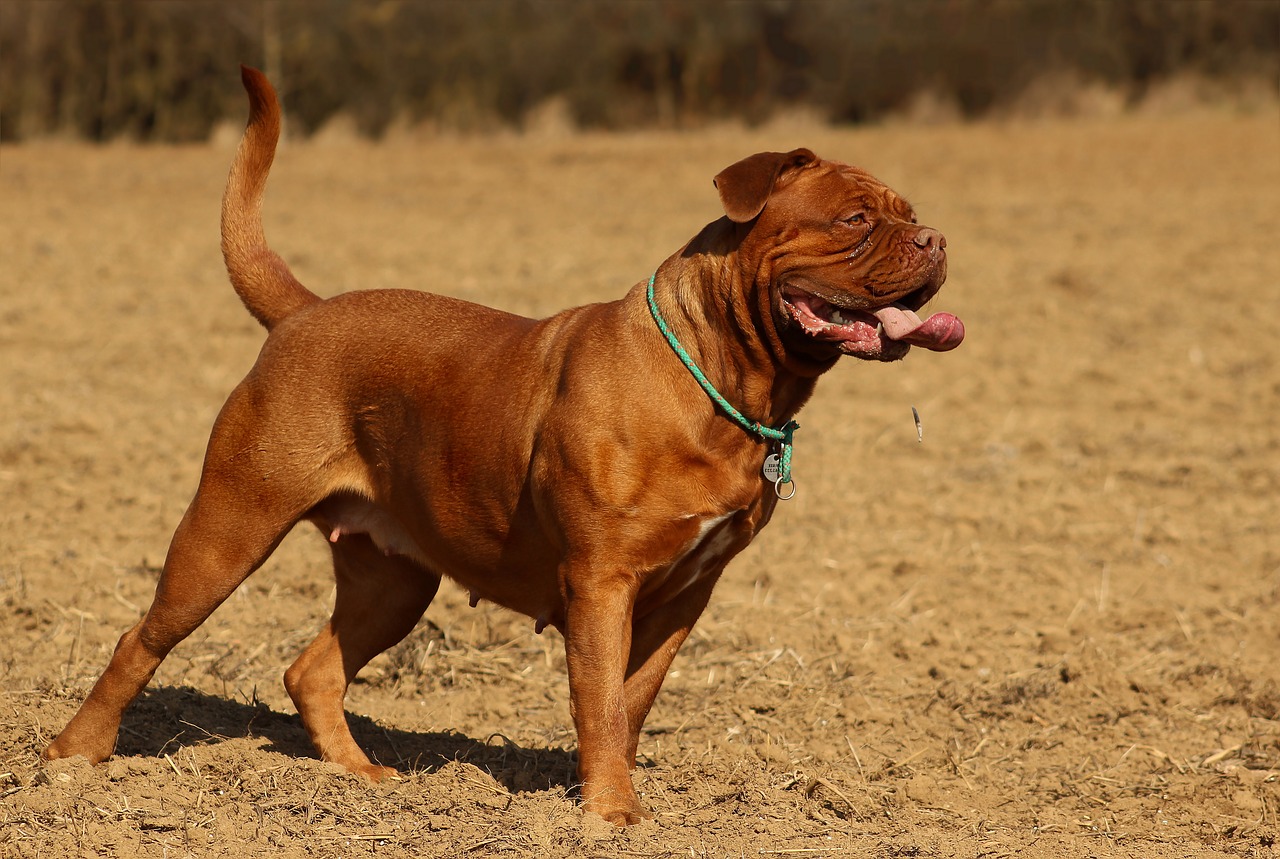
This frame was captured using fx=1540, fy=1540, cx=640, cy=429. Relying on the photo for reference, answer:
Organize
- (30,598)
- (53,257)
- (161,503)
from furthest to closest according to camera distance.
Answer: (53,257) < (161,503) < (30,598)

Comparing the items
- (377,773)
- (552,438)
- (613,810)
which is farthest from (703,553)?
(377,773)

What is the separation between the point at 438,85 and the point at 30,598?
2535cm

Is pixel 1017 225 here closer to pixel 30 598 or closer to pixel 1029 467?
pixel 1029 467

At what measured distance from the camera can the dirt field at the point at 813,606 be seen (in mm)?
4906

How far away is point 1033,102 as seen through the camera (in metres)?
28.3

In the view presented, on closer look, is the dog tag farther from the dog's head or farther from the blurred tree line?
the blurred tree line

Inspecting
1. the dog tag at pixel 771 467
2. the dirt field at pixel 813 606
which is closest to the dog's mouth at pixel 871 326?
the dog tag at pixel 771 467

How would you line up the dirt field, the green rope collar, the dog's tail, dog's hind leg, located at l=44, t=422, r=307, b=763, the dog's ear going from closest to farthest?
1. the dog's ear
2. the green rope collar
3. the dirt field
4. dog's hind leg, located at l=44, t=422, r=307, b=763
5. the dog's tail

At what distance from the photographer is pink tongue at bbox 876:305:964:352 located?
14.8 feet

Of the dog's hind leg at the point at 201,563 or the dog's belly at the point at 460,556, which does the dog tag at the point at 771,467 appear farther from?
the dog's hind leg at the point at 201,563

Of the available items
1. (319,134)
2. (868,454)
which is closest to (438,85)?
(319,134)

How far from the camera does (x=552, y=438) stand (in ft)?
15.3

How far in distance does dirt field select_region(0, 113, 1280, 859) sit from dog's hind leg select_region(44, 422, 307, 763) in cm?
20

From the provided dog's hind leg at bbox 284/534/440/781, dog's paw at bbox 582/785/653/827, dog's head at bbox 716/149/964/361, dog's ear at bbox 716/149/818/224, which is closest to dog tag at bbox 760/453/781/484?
dog's head at bbox 716/149/964/361
